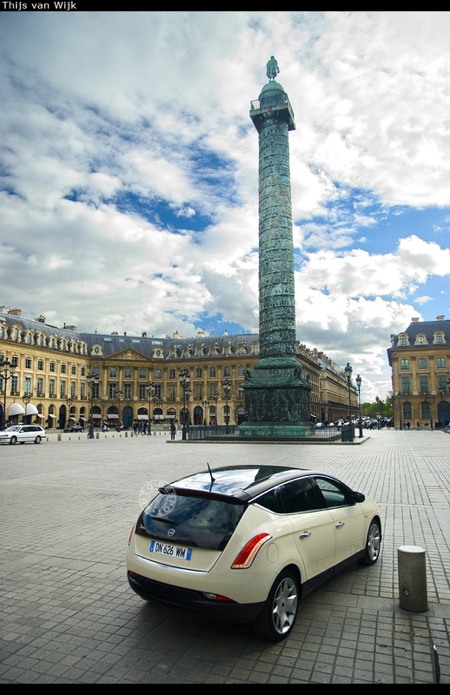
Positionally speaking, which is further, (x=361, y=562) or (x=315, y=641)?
(x=361, y=562)

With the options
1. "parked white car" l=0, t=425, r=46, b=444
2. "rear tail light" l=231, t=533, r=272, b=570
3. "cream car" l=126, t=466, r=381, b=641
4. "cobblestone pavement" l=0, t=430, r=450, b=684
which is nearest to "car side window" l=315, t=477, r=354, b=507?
"cream car" l=126, t=466, r=381, b=641

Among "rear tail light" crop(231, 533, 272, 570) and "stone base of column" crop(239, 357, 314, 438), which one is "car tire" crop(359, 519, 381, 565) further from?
"stone base of column" crop(239, 357, 314, 438)

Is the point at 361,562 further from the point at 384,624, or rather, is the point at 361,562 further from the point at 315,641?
the point at 315,641

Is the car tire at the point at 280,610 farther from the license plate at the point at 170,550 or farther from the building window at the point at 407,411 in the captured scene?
the building window at the point at 407,411

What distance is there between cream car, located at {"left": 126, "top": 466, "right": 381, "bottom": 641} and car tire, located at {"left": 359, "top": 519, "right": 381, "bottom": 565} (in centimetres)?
84

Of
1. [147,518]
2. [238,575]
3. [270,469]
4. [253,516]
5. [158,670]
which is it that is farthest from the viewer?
[270,469]

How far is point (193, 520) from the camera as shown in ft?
14.5

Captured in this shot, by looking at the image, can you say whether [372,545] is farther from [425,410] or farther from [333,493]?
[425,410]

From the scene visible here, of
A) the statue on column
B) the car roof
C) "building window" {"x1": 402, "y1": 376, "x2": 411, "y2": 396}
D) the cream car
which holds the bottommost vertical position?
the cream car

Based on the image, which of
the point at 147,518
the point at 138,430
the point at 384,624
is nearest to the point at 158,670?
the point at 147,518

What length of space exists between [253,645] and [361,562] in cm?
248

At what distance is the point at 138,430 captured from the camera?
5688cm

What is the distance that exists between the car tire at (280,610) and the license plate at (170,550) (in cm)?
78

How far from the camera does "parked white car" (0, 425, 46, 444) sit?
113 feet
